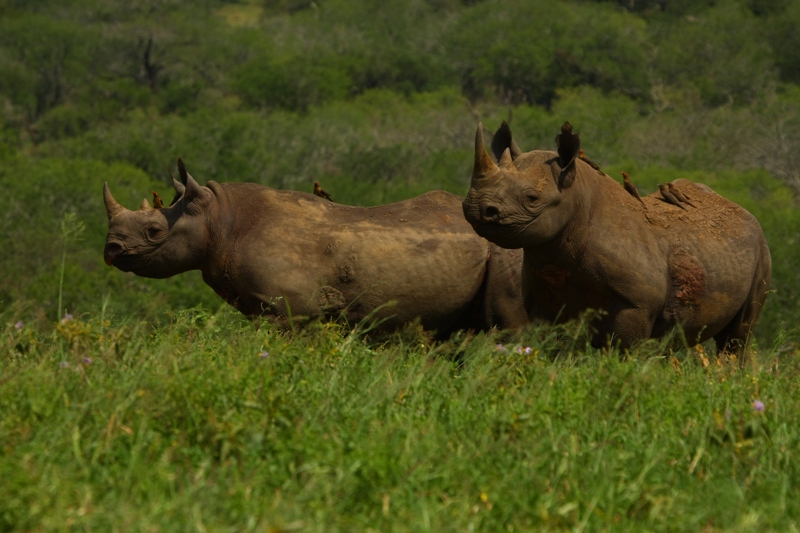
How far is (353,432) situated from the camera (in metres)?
6.17

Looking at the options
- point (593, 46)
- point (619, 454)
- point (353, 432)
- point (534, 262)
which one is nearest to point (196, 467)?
point (353, 432)

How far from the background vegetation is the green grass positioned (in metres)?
0.02

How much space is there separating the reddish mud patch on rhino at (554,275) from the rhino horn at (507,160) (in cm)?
63

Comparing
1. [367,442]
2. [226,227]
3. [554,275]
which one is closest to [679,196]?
[554,275]

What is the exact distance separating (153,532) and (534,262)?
4193mm

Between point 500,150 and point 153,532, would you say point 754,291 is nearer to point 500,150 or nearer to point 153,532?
point 500,150

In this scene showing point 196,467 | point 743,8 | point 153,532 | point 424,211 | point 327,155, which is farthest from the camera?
point 743,8

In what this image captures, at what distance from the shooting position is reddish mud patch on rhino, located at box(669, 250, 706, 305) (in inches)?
353

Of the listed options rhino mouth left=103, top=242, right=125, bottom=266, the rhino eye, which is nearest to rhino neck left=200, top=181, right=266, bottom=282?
the rhino eye

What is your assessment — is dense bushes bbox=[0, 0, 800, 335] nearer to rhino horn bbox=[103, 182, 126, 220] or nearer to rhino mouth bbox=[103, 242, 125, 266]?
rhino horn bbox=[103, 182, 126, 220]

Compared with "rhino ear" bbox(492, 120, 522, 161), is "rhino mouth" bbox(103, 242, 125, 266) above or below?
below

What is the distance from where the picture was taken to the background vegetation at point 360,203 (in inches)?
223

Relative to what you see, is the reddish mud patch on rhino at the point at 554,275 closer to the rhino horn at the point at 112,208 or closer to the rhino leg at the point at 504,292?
the rhino leg at the point at 504,292

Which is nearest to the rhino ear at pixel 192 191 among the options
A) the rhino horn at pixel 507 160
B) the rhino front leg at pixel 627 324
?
the rhino horn at pixel 507 160
